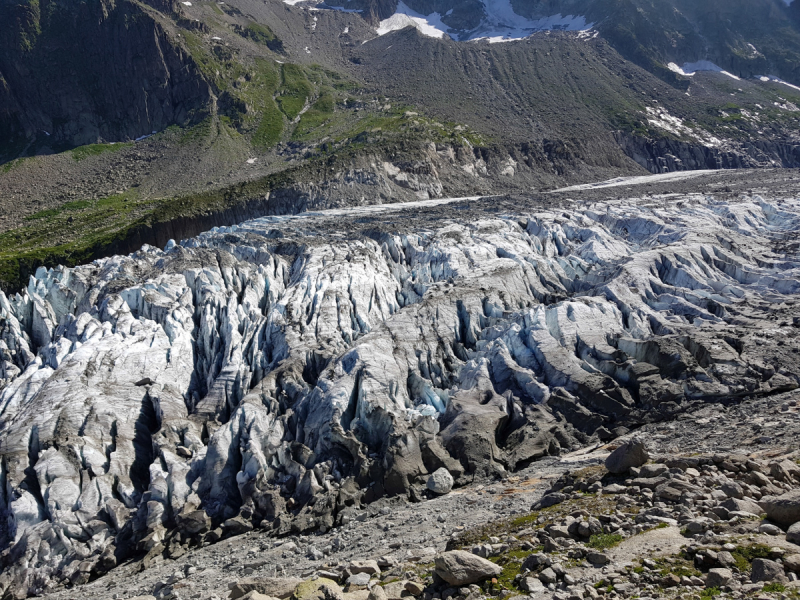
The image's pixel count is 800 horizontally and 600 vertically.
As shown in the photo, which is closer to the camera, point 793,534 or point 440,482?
point 793,534

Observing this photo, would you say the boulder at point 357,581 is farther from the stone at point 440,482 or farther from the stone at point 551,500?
the stone at point 440,482

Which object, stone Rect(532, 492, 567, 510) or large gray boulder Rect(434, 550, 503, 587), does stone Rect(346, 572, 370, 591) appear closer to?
large gray boulder Rect(434, 550, 503, 587)

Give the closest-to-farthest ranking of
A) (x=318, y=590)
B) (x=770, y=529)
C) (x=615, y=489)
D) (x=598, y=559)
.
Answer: (x=770, y=529)
(x=598, y=559)
(x=318, y=590)
(x=615, y=489)

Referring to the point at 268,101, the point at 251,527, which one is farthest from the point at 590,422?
the point at 268,101

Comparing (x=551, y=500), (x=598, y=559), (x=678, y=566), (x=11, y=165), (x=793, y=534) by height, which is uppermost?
(x=11, y=165)

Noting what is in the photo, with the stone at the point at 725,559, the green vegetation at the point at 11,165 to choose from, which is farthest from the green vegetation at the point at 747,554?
the green vegetation at the point at 11,165

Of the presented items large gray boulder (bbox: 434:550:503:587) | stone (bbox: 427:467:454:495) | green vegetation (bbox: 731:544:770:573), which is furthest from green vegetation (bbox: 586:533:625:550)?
stone (bbox: 427:467:454:495)

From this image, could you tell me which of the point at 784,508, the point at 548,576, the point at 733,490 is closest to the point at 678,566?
the point at 548,576

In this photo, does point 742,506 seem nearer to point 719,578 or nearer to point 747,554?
point 747,554
